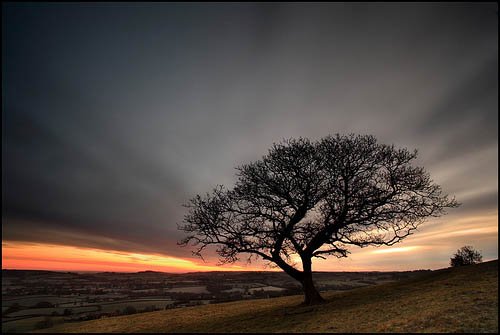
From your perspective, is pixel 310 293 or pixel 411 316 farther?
pixel 310 293

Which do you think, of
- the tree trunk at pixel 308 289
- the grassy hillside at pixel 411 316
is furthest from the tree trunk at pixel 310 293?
the grassy hillside at pixel 411 316

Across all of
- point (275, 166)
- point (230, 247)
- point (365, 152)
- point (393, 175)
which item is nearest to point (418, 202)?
point (393, 175)

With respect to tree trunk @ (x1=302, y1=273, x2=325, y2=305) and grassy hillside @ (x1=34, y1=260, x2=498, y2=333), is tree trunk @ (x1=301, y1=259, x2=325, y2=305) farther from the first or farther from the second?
grassy hillside @ (x1=34, y1=260, x2=498, y2=333)

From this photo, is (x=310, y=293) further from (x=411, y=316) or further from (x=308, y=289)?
(x=411, y=316)

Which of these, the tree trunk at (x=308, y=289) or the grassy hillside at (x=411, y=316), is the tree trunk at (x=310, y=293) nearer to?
the tree trunk at (x=308, y=289)

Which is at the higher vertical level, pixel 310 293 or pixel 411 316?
pixel 310 293

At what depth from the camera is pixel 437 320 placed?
42.5ft

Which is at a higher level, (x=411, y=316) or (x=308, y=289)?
(x=308, y=289)

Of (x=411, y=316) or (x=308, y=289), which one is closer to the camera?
(x=411, y=316)

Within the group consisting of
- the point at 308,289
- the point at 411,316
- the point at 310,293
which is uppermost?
the point at 308,289

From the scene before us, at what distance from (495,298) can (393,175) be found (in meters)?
12.8

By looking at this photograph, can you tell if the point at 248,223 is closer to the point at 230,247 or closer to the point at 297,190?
the point at 230,247

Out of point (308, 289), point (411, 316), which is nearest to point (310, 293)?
point (308, 289)

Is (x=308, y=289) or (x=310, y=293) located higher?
(x=308, y=289)
